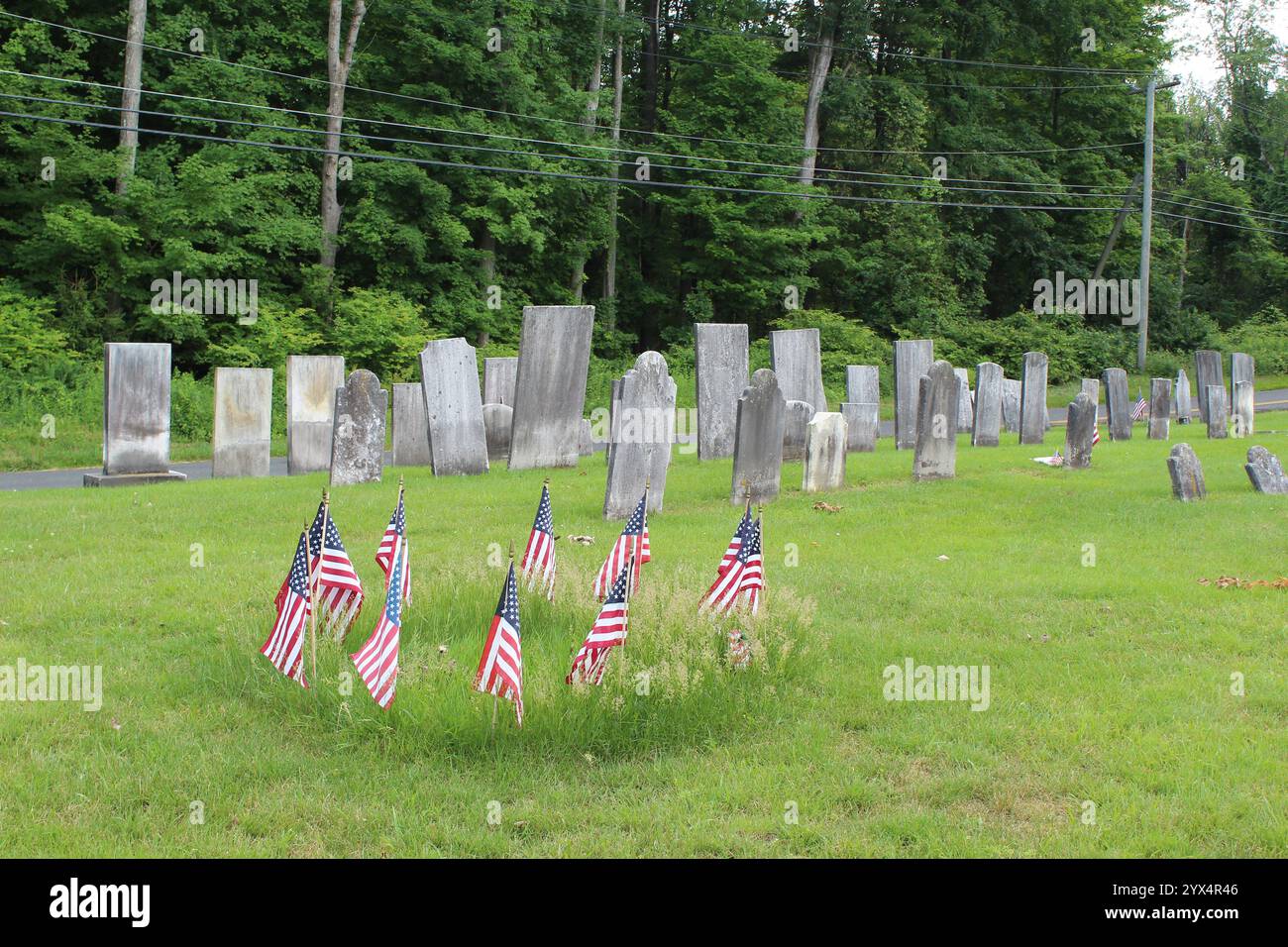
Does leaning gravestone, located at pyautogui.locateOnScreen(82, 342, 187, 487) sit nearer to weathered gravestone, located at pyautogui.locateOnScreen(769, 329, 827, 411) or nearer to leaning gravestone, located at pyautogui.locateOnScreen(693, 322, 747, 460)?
leaning gravestone, located at pyautogui.locateOnScreen(693, 322, 747, 460)

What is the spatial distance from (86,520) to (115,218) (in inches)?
588

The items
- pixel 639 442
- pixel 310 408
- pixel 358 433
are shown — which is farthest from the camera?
pixel 310 408

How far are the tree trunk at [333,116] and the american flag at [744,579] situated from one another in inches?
943

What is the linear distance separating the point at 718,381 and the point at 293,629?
39.9 feet

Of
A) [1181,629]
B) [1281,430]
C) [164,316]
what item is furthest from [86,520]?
[1281,430]

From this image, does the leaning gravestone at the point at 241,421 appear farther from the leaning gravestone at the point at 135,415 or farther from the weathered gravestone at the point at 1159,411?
the weathered gravestone at the point at 1159,411

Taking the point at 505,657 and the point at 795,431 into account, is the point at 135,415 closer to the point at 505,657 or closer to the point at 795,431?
the point at 795,431

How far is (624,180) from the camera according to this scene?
29.8 meters

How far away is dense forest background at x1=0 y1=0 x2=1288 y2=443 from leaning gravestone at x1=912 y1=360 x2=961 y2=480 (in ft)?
47.6

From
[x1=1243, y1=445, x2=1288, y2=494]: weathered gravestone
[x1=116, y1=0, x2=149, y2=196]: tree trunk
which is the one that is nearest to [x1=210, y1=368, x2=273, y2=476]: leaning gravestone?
[x1=116, y1=0, x2=149, y2=196]: tree trunk

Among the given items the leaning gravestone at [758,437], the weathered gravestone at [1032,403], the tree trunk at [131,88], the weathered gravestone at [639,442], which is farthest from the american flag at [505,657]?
the tree trunk at [131,88]

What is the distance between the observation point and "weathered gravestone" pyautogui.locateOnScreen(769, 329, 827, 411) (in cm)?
1858

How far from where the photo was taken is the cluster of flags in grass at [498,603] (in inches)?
210

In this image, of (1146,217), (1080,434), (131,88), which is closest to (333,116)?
(131,88)
